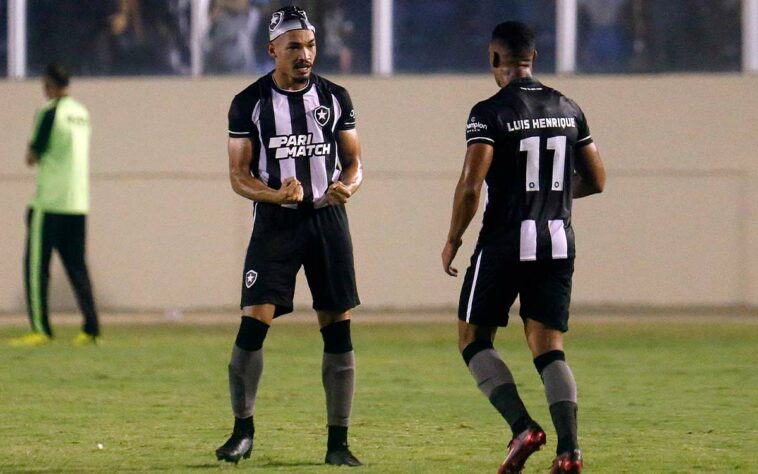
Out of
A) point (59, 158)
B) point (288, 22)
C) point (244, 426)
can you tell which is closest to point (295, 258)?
point (244, 426)

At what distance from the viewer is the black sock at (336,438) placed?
7.55 metres

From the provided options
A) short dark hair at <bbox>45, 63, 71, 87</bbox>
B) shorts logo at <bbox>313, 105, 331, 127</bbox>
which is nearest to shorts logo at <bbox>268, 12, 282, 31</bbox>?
shorts logo at <bbox>313, 105, 331, 127</bbox>

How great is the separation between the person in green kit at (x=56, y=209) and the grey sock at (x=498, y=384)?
6777mm

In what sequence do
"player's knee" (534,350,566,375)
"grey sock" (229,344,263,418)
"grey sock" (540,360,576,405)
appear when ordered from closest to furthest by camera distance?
"grey sock" (540,360,576,405), "player's knee" (534,350,566,375), "grey sock" (229,344,263,418)

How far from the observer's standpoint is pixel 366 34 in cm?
1769

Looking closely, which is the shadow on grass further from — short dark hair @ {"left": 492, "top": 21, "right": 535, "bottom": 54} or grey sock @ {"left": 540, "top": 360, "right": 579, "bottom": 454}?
short dark hair @ {"left": 492, "top": 21, "right": 535, "bottom": 54}

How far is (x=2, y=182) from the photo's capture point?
17750 mm

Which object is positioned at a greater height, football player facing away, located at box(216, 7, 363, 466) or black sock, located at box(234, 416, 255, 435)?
football player facing away, located at box(216, 7, 363, 466)

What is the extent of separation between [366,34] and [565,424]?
37.4 ft

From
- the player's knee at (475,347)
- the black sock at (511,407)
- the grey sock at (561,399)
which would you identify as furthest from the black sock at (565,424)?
the player's knee at (475,347)

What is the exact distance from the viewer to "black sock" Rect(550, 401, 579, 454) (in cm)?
662

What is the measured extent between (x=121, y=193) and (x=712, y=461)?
1110cm

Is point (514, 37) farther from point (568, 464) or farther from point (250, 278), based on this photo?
point (568, 464)

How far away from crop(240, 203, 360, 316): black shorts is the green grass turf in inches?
29.7
